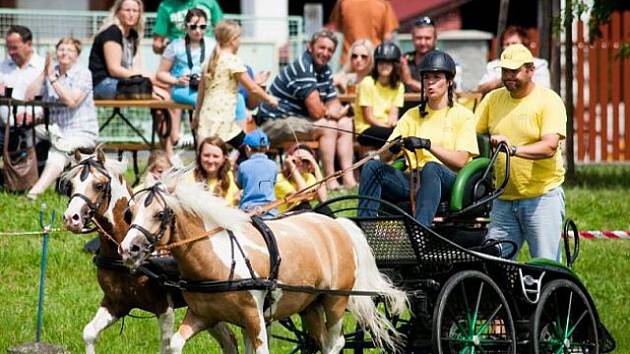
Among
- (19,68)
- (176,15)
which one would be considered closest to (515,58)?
(19,68)

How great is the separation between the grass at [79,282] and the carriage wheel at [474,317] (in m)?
2.11

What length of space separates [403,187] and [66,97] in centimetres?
584

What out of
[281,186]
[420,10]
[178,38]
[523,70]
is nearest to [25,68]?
[178,38]

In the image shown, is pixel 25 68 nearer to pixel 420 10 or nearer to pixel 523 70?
pixel 523 70

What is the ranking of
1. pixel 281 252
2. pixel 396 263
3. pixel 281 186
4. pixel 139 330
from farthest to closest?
pixel 281 186 → pixel 139 330 → pixel 396 263 → pixel 281 252

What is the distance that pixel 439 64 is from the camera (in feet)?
33.7

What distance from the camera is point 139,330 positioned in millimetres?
11961

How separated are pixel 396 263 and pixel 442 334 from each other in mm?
514

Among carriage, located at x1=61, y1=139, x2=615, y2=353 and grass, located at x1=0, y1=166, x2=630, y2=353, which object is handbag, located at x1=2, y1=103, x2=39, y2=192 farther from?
carriage, located at x1=61, y1=139, x2=615, y2=353

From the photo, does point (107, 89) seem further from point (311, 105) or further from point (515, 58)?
point (515, 58)

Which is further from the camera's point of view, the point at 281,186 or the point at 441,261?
the point at 281,186

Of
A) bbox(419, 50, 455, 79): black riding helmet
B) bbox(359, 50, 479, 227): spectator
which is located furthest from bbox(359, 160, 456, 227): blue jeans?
bbox(419, 50, 455, 79): black riding helmet

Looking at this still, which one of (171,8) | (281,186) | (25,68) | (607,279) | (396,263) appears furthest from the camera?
(171,8)

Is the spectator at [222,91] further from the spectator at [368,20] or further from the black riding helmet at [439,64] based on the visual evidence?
the spectator at [368,20]
